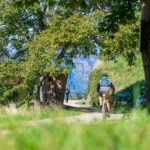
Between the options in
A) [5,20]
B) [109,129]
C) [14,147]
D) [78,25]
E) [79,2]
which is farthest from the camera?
[5,20]

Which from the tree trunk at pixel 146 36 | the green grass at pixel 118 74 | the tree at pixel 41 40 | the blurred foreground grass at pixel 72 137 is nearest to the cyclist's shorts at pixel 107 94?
the tree trunk at pixel 146 36

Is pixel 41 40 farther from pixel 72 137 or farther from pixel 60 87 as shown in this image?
pixel 72 137

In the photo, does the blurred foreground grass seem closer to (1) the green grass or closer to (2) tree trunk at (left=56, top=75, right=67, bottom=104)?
(2) tree trunk at (left=56, top=75, right=67, bottom=104)

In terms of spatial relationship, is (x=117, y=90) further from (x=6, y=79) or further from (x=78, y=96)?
(x=78, y=96)

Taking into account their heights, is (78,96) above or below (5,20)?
below

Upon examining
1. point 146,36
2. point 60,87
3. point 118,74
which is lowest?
point 60,87

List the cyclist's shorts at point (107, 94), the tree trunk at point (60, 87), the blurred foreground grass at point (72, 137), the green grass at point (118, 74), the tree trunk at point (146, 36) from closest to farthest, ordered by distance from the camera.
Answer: the blurred foreground grass at point (72, 137) → the tree trunk at point (146, 36) → the cyclist's shorts at point (107, 94) → the tree trunk at point (60, 87) → the green grass at point (118, 74)

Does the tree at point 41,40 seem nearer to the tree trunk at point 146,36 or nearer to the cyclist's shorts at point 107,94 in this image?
the cyclist's shorts at point 107,94

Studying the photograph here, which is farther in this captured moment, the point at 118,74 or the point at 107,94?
the point at 118,74

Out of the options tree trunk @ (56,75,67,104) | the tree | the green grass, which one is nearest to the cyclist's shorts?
the tree

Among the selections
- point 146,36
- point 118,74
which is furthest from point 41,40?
point 146,36

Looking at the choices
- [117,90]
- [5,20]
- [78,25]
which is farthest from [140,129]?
[117,90]

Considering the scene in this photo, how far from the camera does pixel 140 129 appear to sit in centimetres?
421

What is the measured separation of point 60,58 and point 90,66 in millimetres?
10093
